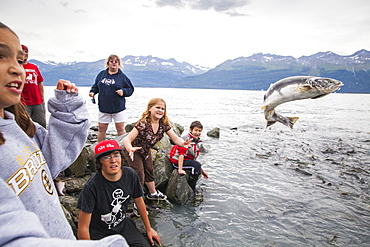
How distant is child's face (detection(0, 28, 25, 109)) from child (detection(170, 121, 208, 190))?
521 centimetres

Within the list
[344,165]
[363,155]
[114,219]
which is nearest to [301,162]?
[344,165]

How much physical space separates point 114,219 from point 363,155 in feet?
46.3

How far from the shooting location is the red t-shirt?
509 cm

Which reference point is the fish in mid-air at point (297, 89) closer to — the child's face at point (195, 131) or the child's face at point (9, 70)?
the child's face at point (195, 131)

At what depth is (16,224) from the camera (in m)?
0.73

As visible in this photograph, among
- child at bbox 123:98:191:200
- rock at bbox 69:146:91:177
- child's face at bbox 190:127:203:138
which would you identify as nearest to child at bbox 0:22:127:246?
child at bbox 123:98:191:200

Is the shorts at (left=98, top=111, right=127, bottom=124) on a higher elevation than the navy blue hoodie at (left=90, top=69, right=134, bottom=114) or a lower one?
lower

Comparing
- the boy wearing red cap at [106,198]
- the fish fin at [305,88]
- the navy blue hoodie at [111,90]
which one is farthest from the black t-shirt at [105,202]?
the fish fin at [305,88]

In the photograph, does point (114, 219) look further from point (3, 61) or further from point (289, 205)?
point (289, 205)

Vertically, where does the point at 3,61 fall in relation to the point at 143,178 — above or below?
above

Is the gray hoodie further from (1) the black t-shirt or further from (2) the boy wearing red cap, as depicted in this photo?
(1) the black t-shirt

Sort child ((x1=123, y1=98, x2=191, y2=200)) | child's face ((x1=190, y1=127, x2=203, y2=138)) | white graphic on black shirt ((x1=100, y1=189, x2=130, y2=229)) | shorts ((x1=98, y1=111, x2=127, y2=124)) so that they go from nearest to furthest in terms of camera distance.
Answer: white graphic on black shirt ((x1=100, y1=189, x2=130, y2=229)) < child ((x1=123, y1=98, x2=191, y2=200)) < child's face ((x1=190, y1=127, x2=203, y2=138)) < shorts ((x1=98, y1=111, x2=127, y2=124))

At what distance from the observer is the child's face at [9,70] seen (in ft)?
3.54

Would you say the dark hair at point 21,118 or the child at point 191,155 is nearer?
the dark hair at point 21,118
